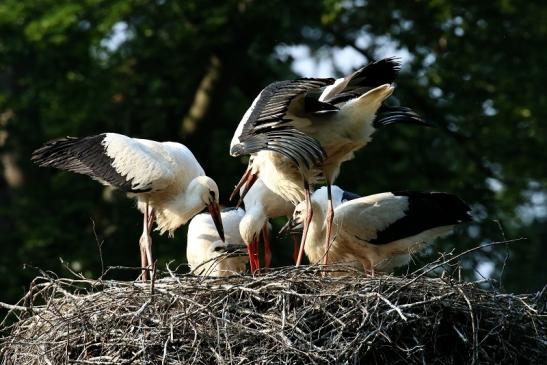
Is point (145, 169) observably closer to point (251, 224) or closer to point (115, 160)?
point (115, 160)

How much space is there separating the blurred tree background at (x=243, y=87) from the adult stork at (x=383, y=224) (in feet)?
17.1

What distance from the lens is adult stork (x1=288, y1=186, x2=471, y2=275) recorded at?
10055mm

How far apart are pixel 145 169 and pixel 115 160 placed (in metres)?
0.25

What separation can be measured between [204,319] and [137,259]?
25.9 ft

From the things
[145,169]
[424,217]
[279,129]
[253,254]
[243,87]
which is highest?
[279,129]

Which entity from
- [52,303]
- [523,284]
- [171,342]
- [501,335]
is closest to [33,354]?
[52,303]

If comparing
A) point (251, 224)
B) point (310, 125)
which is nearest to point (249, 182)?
point (251, 224)

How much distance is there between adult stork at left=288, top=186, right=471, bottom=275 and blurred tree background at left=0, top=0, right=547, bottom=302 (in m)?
5.22

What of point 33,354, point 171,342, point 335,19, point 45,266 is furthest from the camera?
point 335,19

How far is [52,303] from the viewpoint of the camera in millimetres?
8211

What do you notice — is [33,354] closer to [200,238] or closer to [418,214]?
[200,238]

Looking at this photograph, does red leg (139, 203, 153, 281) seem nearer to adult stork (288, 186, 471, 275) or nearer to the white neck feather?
the white neck feather

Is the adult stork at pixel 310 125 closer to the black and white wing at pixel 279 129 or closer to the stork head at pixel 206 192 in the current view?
the black and white wing at pixel 279 129

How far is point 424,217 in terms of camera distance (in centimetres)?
1019
